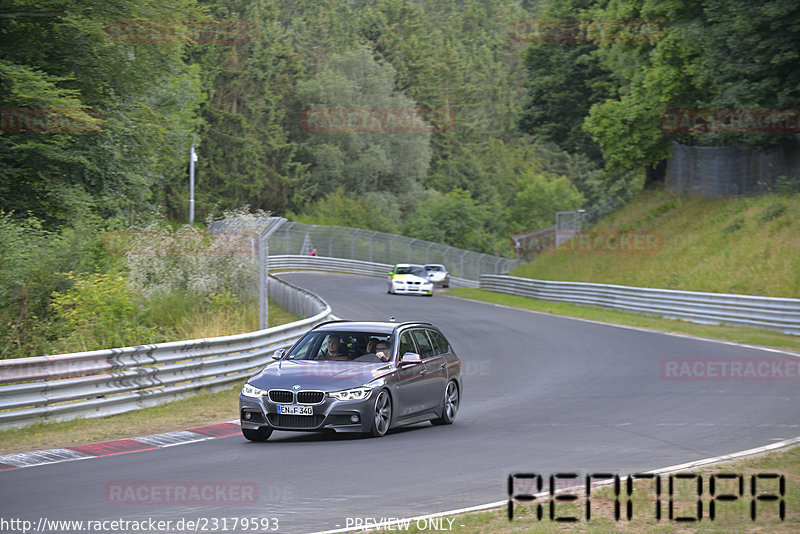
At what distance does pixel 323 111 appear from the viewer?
9181cm

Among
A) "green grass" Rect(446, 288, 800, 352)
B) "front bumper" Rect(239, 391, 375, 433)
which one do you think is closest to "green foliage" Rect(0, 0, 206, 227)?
"front bumper" Rect(239, 391, 375, 433)

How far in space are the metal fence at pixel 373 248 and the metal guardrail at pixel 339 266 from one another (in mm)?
989

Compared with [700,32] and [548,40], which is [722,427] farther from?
[548,40]

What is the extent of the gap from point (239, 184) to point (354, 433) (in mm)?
75506

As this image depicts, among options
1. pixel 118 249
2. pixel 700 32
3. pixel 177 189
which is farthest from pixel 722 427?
pixel 177 189

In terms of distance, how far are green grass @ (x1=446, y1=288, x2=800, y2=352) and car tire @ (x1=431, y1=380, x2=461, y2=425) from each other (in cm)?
1284

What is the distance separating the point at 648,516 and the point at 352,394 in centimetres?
490

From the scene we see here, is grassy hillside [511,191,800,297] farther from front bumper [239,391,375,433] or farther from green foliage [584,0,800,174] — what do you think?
front bumper [239,391,375,433]

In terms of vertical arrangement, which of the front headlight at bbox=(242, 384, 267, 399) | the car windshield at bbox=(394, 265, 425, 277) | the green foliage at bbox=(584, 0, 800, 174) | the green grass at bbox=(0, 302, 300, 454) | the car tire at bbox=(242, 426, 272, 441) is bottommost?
the green grass at bbox=(0, 302, 300, 454)

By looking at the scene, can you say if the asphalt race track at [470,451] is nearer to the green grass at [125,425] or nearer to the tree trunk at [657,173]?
the green grass at [125,425]

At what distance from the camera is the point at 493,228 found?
112312mm

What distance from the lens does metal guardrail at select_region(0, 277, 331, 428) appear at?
42.8 ft

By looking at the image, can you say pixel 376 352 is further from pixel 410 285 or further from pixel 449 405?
pixel 410 285

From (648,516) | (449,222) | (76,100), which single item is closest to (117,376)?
(648,516)
